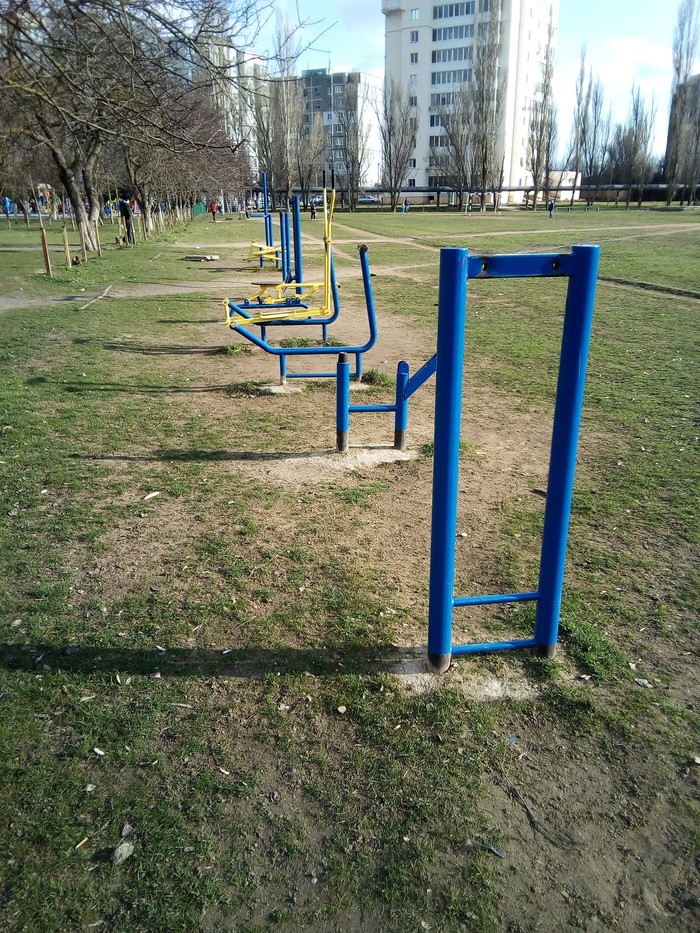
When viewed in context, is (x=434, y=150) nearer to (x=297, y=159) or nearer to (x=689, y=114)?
(x=297, y=159)

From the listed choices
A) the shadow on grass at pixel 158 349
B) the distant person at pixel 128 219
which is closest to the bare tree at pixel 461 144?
the distant person at pixel 128 219

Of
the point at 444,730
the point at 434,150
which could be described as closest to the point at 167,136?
the point at 444,730

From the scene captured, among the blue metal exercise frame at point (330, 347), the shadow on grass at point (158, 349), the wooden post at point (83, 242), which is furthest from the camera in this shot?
the wooden post at point (83, 242)

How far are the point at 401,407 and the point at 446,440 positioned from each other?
2.86 metres

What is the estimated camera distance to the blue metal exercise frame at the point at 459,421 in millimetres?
2588

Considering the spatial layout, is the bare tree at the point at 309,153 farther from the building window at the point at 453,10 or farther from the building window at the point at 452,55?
the building window at the point at 453,10

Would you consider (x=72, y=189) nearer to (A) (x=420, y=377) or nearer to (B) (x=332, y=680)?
(A) (x=420, y=377)

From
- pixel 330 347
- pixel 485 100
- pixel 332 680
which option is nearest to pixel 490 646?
pixel 332 680

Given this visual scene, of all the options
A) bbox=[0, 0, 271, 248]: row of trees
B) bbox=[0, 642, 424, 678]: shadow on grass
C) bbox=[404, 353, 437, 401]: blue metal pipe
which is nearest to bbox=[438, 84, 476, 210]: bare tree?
bbox=[0, 0, 271, 248]: row of trees

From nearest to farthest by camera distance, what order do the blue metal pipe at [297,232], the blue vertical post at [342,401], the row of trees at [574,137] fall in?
the blue vertical post at [342,401] → the blue metal pipe at [297,232] → the row of trees at [574,137]

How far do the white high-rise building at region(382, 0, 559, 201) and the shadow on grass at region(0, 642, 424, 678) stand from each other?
79.3 metres

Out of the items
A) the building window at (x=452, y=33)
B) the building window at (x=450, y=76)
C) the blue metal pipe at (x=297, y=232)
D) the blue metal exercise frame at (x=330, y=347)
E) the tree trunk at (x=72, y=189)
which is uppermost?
the building window at (x=452, y=33)

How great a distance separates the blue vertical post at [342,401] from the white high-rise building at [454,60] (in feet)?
251

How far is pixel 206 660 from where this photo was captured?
313 cm
